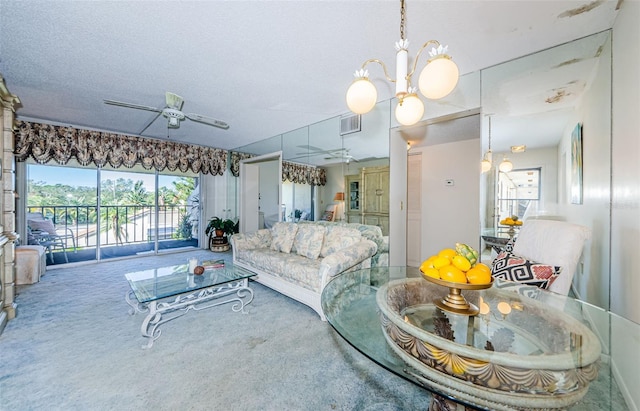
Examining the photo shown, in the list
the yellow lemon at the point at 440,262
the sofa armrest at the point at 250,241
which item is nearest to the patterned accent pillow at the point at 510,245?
the yellow lemon at the point at 440,262

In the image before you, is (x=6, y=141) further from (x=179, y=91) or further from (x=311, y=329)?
(x=311, y=329)

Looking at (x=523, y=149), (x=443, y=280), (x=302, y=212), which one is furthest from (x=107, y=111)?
(x=523, y=149)

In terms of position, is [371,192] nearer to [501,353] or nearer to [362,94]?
[362,94]

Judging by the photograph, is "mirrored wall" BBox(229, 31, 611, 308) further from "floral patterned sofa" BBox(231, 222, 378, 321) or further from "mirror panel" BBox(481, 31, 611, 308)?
"floral patterned sofa" BBox(231, 222, 378, 321)

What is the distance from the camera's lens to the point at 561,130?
215 cm

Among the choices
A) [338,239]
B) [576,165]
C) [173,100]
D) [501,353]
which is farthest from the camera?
[338,239]

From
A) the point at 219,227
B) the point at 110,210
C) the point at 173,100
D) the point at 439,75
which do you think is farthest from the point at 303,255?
the point at 110,210

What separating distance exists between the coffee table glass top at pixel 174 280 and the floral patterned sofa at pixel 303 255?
0.46 metres

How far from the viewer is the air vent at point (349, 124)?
3.42 meters

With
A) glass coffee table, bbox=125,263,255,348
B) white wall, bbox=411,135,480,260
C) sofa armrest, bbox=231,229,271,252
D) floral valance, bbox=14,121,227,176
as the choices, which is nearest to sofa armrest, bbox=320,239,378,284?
glass coffee table, bbox=125,263,255,348

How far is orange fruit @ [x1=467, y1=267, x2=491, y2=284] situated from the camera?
111 cm

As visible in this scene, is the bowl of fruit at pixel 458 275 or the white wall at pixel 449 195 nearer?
the bowl of fruit at pixel 458 275

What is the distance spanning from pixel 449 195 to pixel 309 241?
2889 mm

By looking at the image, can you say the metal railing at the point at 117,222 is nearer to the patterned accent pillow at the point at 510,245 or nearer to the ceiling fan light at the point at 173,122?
the ceiling fan light at the point at 173,122
